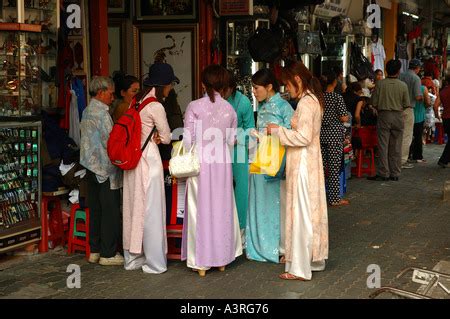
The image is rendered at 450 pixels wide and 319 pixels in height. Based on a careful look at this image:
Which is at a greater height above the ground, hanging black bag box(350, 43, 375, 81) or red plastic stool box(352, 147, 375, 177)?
hanging black bag box(350, 43, 375, 81)

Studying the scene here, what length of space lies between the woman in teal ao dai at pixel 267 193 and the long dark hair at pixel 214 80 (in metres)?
0.47

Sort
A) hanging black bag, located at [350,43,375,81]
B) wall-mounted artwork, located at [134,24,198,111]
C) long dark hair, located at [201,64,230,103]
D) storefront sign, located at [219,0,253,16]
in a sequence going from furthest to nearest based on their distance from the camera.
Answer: hanging black bag, located at [350,43,375,81] < wall-mounted artwork, located at [134,24,198,111] < storefront sign, located at [219,0,253,16] < long dark hair, located at [201,64,230,103]

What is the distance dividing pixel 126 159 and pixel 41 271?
1.35 meters

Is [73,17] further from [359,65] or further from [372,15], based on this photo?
[372,15]

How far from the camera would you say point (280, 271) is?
680cm

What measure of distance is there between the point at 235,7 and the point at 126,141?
5.08 m

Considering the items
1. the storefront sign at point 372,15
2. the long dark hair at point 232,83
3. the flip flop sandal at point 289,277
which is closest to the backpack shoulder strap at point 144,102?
the long dark hair at point 232,83

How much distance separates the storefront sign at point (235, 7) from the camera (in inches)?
427

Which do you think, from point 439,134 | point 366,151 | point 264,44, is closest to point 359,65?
point 366,151

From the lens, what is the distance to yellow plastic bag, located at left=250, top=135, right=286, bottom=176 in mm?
6648

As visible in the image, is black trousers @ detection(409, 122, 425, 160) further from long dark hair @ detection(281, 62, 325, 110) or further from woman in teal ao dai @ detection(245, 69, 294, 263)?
long dark hair @ detection(281, 62, 325, 110)

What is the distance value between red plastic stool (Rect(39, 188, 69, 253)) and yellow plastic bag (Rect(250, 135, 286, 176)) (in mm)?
2128

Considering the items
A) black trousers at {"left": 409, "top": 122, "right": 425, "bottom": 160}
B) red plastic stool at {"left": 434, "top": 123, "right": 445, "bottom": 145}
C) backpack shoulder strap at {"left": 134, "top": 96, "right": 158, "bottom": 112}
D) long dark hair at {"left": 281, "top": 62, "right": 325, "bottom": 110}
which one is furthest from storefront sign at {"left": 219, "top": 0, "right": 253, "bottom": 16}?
red plastic stool at {"left": 434, "top": 123, "right": 445, "bottom": 145}

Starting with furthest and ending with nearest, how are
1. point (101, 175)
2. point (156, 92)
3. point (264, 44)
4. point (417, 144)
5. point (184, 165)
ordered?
point (417, 144), point (264, 44), point (101, 175), point (156, 92), point (184, 165)
